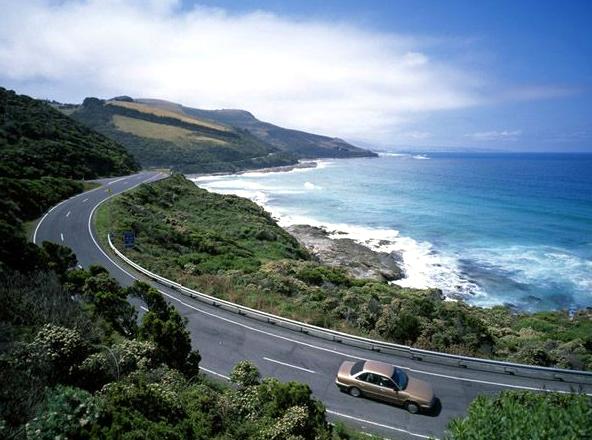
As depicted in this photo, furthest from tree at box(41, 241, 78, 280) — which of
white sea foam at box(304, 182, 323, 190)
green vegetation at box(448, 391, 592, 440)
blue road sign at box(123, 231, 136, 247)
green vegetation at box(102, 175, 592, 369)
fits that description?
white sea foam at box(304, 182, 323, 190)

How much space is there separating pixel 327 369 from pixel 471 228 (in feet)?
172

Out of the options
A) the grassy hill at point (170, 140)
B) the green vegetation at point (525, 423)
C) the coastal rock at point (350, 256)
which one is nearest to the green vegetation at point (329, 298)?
the coastal rock at point (350, 256)

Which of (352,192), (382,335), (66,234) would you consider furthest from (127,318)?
(352,192)

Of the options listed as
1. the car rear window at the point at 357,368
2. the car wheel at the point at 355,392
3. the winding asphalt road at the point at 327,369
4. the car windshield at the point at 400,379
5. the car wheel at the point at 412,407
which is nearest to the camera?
the winding asphalt road at the point at 327,369

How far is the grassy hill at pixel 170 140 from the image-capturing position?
427 feet

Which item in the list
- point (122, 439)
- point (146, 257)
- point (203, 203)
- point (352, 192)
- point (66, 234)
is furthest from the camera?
point (352, 192)

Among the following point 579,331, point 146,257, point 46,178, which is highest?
point 46,178

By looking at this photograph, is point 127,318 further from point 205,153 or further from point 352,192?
point 205,153

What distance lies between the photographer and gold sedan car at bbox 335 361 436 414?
A: 42.1 feet

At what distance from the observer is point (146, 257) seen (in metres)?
27.7

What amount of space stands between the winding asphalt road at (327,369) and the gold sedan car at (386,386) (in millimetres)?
287

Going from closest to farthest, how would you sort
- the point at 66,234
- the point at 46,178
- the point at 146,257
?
1. the point at 146,257
2. the point at 66,234
3. the point at 46,178

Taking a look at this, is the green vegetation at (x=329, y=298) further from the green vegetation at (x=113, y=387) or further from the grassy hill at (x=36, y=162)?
the green vegetation at (x=113, y=387)

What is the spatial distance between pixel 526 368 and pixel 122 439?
48.3ft
